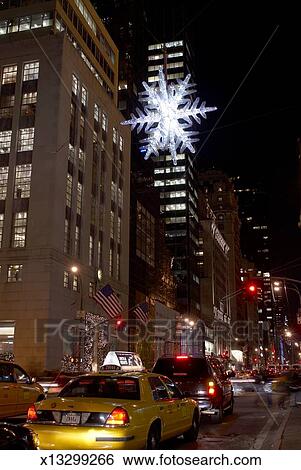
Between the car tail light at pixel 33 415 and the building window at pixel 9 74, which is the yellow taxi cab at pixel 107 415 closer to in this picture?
the car tail light at pixel 33 415

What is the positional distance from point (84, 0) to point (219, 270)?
96950mm

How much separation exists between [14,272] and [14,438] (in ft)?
122

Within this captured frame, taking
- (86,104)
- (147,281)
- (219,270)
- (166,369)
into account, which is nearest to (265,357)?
Result: (219,270)

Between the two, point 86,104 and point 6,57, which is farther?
point 86,104

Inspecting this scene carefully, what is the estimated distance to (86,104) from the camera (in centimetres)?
5144

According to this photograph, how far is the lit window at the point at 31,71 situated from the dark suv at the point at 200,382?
124ft

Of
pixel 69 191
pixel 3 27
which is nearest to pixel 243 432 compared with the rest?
pixel 69 191

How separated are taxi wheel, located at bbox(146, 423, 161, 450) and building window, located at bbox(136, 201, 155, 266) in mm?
55758

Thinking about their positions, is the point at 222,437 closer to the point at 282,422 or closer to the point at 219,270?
the point at 282,422

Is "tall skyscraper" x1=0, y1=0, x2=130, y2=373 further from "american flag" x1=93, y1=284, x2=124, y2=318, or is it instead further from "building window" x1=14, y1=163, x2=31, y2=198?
"american flag" x1=93, y1=284, x2=124, y2=318

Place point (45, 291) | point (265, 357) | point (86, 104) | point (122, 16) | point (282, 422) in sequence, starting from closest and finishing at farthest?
1. point (282, 422)
2. point (45, 291)
3. point (86, 104)
4. point (122, 16)
5. point (265, 357)

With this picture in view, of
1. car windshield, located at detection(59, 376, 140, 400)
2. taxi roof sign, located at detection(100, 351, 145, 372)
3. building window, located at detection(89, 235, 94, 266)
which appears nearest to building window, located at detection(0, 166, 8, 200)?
building window, located at detection(89, 235, 94, 266)

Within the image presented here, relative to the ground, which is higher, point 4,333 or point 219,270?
point 219,270

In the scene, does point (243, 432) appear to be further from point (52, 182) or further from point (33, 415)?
point (52, 182)
